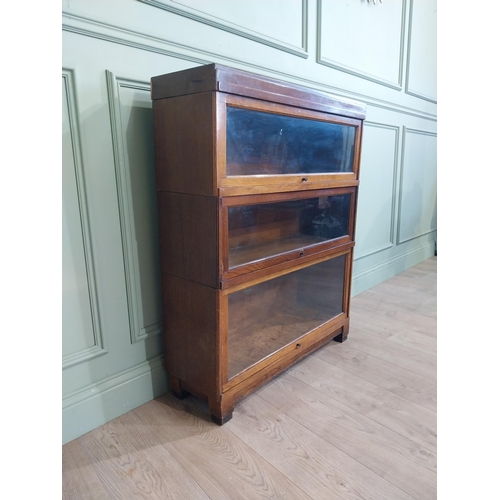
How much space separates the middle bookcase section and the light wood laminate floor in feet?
1.46

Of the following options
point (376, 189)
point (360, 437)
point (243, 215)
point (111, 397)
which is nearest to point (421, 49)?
point (376, 189)

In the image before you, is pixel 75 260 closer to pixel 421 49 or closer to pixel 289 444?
pixel 289 444

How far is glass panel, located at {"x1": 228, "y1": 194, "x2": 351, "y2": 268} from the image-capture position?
1.11 meters

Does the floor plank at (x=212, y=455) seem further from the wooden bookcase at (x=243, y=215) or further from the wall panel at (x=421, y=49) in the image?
the wall panel at (x=421, y=49)

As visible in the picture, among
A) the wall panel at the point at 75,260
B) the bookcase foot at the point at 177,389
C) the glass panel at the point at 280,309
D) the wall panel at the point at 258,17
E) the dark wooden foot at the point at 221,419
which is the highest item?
the wall panel at the point at 258,17

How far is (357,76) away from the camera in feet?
6.23

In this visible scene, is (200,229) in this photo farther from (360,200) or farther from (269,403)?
(360,200)

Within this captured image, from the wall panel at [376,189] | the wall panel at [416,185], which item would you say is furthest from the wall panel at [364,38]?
the wall panel at [416,185]

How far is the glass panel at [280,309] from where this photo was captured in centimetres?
118

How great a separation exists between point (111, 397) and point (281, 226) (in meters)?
0.75

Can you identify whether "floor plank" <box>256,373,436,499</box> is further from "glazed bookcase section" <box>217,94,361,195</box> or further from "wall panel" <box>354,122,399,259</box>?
"wall panel" <box>354,122,399,259</box>

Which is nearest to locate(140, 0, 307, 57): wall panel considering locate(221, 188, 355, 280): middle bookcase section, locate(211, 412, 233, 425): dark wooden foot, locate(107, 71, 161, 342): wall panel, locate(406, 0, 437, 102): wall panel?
locate(107, 71, 161, 342): wall panel

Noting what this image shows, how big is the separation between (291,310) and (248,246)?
0.38 m

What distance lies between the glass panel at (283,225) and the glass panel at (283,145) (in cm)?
11
